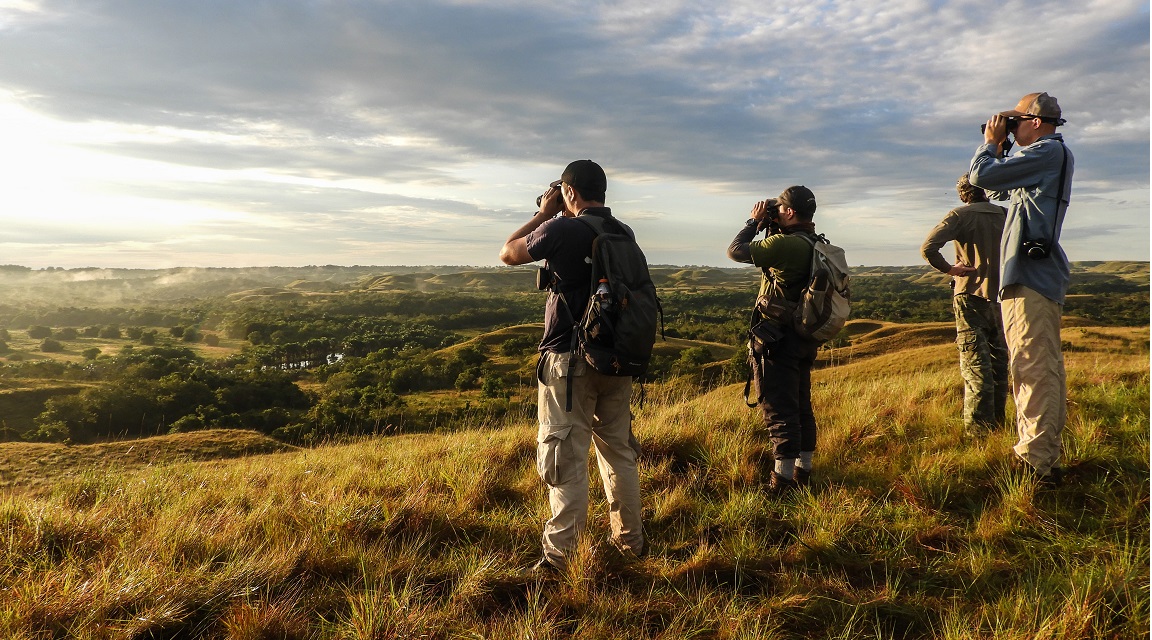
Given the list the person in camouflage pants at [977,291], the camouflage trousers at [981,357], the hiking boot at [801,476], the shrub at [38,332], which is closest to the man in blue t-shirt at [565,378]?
the hiking boot at [801,476]

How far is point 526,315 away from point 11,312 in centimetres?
11676

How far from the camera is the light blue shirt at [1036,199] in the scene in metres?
3.91

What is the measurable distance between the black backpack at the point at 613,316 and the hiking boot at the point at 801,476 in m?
1.92

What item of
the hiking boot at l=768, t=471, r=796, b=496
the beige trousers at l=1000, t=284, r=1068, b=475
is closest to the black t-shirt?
the hiking boot at l=768, t=471, r=796, b=496

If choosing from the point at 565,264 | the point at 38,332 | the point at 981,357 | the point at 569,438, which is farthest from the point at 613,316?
the point at 38,332

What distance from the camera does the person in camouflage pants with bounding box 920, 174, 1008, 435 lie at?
5.16 metres

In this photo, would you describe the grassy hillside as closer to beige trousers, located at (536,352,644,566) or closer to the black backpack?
beige trousers, located at (536,352,644,566)

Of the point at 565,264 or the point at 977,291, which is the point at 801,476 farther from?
the point at 565,264

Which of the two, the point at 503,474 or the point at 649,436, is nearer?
the point at 503,474

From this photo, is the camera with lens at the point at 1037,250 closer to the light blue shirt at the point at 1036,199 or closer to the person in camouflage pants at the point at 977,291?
the light blue shirt at the point at 1036,199

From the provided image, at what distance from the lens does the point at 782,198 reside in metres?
4.41

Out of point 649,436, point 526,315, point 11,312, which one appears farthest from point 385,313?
point 649,436

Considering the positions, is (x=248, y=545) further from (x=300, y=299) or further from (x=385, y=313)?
(x=300, y=299)

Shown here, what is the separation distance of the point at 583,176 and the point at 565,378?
114 cm
